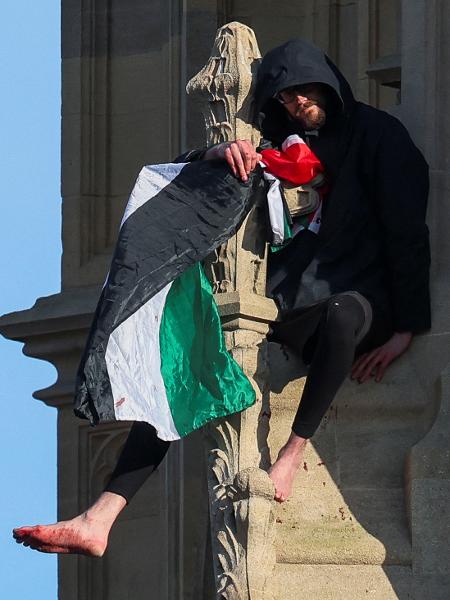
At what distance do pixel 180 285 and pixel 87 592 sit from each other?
589cm

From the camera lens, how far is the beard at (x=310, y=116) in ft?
57.4

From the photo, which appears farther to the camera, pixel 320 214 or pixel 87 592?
pixel 87 592

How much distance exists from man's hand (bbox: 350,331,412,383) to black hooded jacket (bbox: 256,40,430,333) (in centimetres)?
5

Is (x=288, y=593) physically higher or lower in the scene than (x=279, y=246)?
lower

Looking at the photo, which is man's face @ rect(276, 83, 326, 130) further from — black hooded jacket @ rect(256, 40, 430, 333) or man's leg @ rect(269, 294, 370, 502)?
man's leg @ rect(269, 294, 370, 502)

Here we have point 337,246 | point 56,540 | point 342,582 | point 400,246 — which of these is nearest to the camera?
point 56,540

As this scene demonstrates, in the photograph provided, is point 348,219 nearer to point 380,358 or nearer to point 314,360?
point 380,358

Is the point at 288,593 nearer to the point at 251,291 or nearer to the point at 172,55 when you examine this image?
the point at 251,291

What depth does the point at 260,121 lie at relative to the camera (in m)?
17.6

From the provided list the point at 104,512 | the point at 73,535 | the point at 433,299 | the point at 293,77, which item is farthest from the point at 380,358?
the point at 73,535

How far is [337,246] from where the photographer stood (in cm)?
1748

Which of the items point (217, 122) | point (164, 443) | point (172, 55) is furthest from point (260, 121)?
point (172, 55)

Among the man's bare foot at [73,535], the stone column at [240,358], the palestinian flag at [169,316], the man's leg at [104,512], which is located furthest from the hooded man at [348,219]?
the man's bare foot at [73,535]

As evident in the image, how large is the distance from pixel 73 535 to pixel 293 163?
6.42ft
